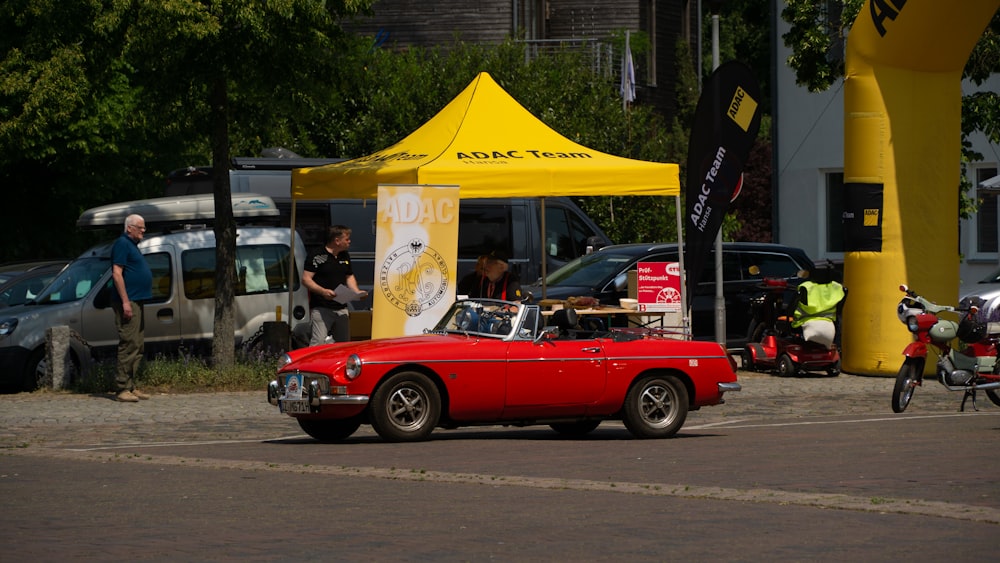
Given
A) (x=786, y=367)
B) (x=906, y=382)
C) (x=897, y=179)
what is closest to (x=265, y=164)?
(x=786, y=367)

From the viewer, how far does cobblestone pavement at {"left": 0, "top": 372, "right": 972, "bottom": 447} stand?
15.4 m

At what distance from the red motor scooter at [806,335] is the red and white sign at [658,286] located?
2.18m

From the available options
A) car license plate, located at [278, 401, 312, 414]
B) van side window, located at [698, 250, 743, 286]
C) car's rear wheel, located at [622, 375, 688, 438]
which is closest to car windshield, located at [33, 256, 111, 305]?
car license plate, located at [278, 401, 312, 414]

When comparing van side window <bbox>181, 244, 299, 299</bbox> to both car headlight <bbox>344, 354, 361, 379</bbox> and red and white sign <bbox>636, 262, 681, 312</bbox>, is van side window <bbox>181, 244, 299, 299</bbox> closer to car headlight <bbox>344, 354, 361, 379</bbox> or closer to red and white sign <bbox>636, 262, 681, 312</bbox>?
red and white sign <bbox>636, 262, 681, 312</bbox>

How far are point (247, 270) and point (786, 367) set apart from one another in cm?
736

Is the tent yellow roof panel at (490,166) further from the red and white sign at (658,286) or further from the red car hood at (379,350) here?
the red car hood at (379,350)

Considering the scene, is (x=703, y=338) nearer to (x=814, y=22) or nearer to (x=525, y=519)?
Result: (x=814, y=22)

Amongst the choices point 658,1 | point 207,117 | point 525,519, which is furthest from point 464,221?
point 658,1

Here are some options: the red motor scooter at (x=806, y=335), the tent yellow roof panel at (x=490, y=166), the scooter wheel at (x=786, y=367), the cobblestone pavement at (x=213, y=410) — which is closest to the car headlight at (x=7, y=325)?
the cobblestone pavement at (x=213, y=410)

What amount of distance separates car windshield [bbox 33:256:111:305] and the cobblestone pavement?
5.92ft

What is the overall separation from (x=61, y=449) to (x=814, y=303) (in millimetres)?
10846

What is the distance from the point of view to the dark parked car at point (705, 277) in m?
22.4

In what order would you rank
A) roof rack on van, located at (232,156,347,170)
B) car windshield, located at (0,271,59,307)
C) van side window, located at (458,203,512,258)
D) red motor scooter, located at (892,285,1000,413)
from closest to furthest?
red motor scooter, located at (892,285,1000,413) → car windshield, located at (0,271,59,307) → van side window, located at (458,203,512,258) → roof rack on van, located at (232,156,347,170)

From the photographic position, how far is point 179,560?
315 inches
